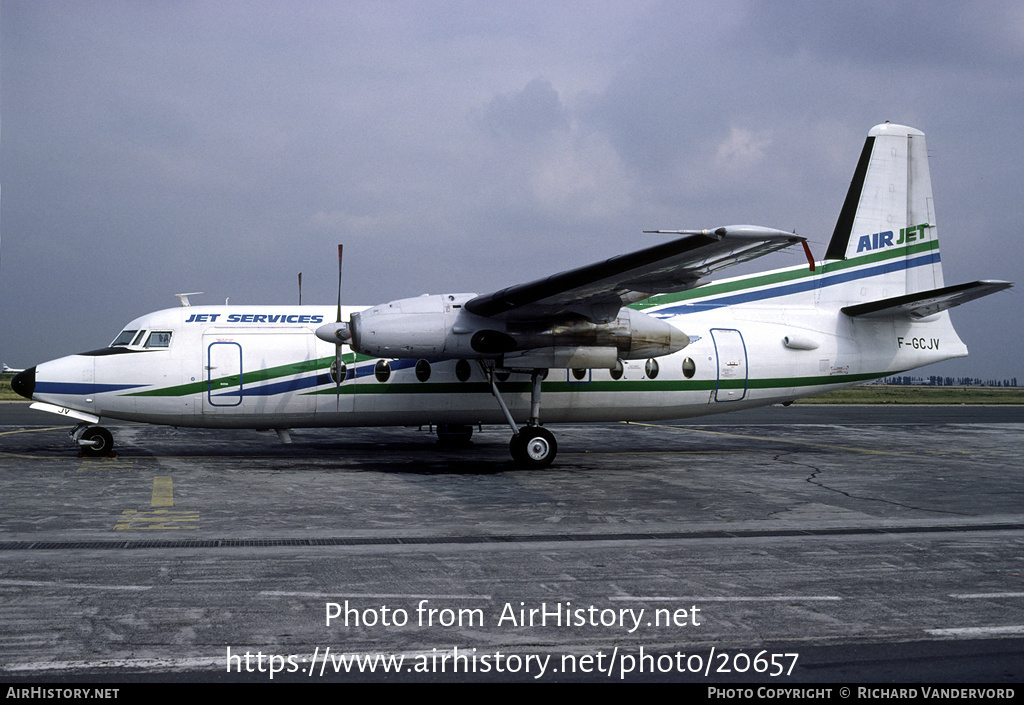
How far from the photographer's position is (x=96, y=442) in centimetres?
1705

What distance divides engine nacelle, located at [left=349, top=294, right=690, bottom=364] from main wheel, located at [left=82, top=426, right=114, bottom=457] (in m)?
6.27

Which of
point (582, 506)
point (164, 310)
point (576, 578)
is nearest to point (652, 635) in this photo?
point (576, 578)

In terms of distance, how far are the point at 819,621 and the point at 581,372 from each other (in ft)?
38.8

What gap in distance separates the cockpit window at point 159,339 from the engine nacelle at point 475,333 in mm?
4481

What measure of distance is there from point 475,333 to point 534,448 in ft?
8.90

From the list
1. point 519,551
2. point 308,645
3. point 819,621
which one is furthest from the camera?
point 519,551

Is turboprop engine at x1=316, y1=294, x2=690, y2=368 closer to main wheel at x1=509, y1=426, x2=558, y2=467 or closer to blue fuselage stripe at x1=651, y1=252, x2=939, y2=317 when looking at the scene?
main wheel at x1=509, y1=426, x2=558, y2=467

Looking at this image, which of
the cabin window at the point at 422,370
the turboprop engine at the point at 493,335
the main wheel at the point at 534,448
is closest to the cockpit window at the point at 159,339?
the turboprop engine at the point at 493,335

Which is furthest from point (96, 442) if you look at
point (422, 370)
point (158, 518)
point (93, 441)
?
point (158, 518)

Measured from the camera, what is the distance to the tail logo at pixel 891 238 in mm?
20562

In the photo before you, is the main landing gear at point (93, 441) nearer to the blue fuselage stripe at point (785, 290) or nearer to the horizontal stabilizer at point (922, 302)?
the blue fuselage stripe at point (785, 290)

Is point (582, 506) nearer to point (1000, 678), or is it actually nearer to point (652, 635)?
point (652, 635)

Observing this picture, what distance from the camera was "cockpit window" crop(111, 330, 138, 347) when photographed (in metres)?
16.9

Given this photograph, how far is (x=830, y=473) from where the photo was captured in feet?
52.0
